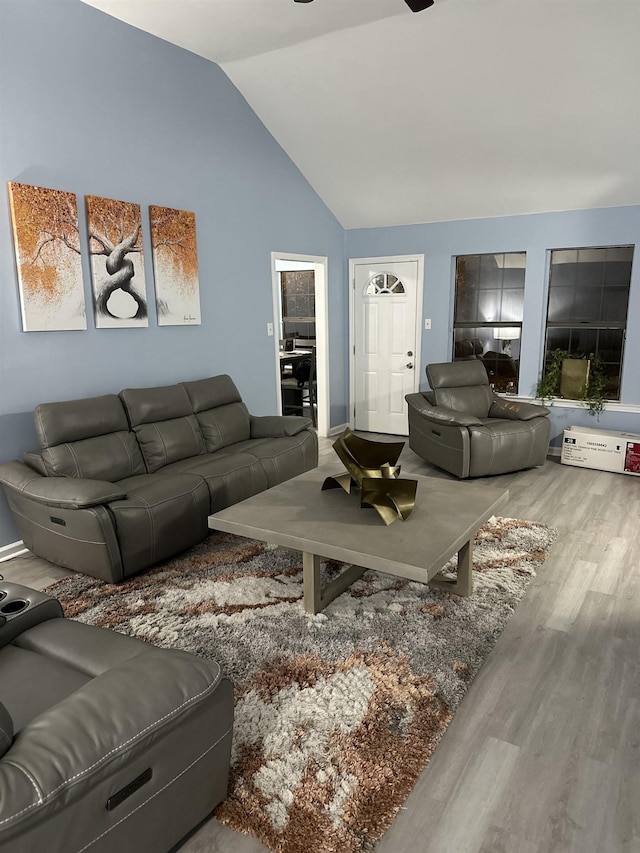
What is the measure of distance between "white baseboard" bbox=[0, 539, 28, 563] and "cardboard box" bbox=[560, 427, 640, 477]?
4.49m

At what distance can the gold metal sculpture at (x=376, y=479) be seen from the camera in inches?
115

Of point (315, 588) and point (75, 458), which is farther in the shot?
point (75, 458)

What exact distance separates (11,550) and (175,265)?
7.67 feet

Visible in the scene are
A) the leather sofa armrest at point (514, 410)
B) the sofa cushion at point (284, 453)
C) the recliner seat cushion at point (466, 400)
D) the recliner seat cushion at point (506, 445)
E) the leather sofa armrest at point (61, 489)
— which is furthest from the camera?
the recliner seat cushion at point (466, 400)

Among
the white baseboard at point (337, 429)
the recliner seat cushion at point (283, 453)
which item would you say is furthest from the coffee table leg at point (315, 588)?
the white baseboard at point (337, 429)

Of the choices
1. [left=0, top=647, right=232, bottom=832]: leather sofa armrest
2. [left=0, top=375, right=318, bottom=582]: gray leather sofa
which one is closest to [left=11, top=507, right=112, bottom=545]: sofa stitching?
[left=0, top=375, right=318, bottom=582]: gray leather sofa

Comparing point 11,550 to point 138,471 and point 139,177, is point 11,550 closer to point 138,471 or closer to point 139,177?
point 138,471

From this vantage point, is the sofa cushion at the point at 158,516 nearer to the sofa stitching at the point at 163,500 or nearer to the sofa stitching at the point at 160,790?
the sofa stitching at the point at 163,500

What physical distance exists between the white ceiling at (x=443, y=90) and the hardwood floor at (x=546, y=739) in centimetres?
319

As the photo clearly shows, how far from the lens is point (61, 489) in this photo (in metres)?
3.21

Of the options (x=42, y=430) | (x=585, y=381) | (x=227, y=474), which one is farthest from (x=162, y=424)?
(x=585, y=381)

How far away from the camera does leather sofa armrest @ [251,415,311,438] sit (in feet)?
15.9

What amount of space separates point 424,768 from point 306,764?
1.28 feet

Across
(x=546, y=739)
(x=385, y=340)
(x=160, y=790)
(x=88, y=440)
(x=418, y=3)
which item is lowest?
(x=546, y=739)
